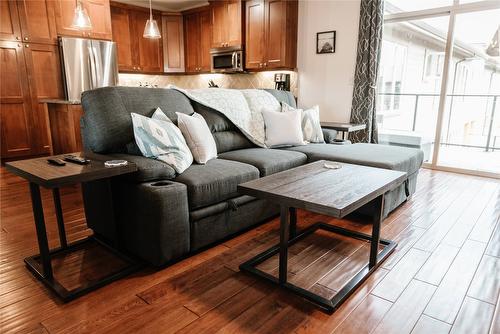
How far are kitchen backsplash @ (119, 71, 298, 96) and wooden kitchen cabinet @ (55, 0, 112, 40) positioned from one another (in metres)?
1.20

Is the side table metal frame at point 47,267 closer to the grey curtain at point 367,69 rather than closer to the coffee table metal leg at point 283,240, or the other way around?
the coffee table metal leg at point 283,240

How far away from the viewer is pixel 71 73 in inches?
184

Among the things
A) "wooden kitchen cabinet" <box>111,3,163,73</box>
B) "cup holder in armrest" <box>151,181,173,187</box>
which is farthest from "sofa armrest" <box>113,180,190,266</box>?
"wooden kitchen cabinet" <box>111,3,163,73</box>

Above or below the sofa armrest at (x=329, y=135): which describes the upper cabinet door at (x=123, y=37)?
above

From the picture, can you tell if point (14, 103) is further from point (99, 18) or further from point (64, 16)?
point (99, 18)

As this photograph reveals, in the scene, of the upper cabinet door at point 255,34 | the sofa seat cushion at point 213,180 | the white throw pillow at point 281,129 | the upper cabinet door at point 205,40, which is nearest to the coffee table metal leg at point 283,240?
the sofa seat cushion at point 213,180

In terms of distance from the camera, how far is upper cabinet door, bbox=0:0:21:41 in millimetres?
4172

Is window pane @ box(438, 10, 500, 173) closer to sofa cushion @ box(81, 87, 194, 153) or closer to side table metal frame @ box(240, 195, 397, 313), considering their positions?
side table metal frame @ box(240, 195, 397, 313)

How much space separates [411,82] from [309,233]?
3336 mm

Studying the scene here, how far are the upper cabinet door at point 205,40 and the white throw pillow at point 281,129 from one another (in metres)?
3.13

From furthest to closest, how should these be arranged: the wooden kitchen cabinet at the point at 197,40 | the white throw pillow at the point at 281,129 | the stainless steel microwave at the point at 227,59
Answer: the wooden kitchen cabinet at the point at 197,40 < the stainless steel microwave at the point at 227,59 < the white throw pillow at the point at 281,129

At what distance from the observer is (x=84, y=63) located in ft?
15.7

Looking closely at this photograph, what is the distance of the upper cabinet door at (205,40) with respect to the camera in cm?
595

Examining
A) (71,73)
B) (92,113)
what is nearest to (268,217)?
(92,113)
